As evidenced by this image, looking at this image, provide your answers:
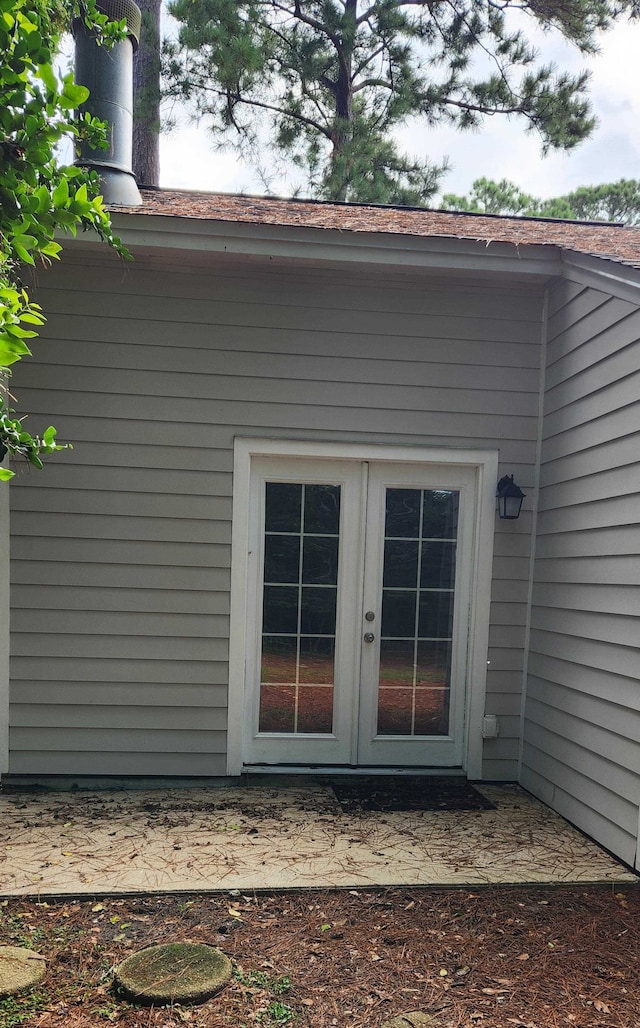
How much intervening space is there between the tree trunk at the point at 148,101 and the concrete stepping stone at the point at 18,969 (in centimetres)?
858

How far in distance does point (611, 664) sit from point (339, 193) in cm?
834

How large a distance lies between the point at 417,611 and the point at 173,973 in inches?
97.5

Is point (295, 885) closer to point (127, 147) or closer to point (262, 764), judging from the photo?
point (262, 764)

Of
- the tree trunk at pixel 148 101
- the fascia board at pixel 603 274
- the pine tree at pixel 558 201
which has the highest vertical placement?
the pine tree at pixel 558 201

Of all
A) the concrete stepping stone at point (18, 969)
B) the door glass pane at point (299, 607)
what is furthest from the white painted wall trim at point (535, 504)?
the concrete stepping stone at point (18, 969)

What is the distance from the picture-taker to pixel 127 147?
15.3 ft

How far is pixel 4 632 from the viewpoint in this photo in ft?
13.4

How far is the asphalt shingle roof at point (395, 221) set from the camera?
405 cm

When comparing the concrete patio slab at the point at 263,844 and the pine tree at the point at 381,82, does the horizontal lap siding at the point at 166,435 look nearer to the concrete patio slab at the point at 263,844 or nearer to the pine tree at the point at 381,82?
the concrete patio slab at the point at 263,844

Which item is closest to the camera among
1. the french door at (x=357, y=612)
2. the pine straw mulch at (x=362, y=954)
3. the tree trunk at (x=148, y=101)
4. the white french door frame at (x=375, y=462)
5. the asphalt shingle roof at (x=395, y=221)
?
the pine straw mulch at (x=362, y=954)

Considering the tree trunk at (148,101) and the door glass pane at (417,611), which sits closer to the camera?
the door glass pane at (417,611)

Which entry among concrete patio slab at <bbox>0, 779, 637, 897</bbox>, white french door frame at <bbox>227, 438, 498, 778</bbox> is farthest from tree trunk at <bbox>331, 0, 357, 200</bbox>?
concrete patio slab at <bbox>0, 779, 637, 897</bbox>

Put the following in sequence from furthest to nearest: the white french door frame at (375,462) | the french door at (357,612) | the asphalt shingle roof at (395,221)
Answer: the french door at (357,612), the white french door frame at (375,462), the asphalt shingle roof at (395,221)

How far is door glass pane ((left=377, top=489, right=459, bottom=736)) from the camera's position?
4.42 metres
